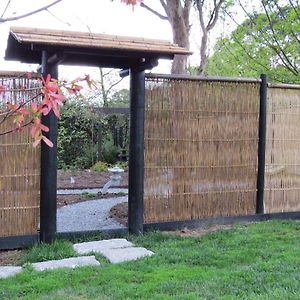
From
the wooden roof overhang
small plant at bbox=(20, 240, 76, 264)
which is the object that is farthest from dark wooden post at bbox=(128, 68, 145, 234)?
small plant at bbox=(20, 240, 76, 264)

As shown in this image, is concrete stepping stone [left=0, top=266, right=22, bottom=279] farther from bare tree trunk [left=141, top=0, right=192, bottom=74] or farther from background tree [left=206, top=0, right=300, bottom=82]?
background tree [left=206, top=0, right=300, bottom=82]

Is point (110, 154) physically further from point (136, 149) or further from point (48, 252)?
point (48, 252)

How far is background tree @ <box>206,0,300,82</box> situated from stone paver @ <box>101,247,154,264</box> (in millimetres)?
5267

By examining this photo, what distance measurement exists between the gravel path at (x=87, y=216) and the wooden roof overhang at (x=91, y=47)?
192cm

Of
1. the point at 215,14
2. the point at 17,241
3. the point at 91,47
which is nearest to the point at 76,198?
the point at 17,241

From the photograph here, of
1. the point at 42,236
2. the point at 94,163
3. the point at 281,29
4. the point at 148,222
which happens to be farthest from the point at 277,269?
the point at 94,163

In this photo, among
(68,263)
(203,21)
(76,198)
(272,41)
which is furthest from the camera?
(203,21)

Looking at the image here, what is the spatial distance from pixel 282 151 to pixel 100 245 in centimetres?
291

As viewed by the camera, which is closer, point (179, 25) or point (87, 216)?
point (87, 216)

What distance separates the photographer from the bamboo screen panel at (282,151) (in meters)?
6.43

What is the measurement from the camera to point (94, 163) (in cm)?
1351

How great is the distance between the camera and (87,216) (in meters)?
6.66

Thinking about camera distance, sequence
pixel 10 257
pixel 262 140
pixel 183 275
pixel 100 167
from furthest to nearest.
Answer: pixel 100 167, pixel 262 140, pixel 10 257, pixel 183 275

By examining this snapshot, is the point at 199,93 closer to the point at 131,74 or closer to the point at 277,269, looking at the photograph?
the point at 131,74
